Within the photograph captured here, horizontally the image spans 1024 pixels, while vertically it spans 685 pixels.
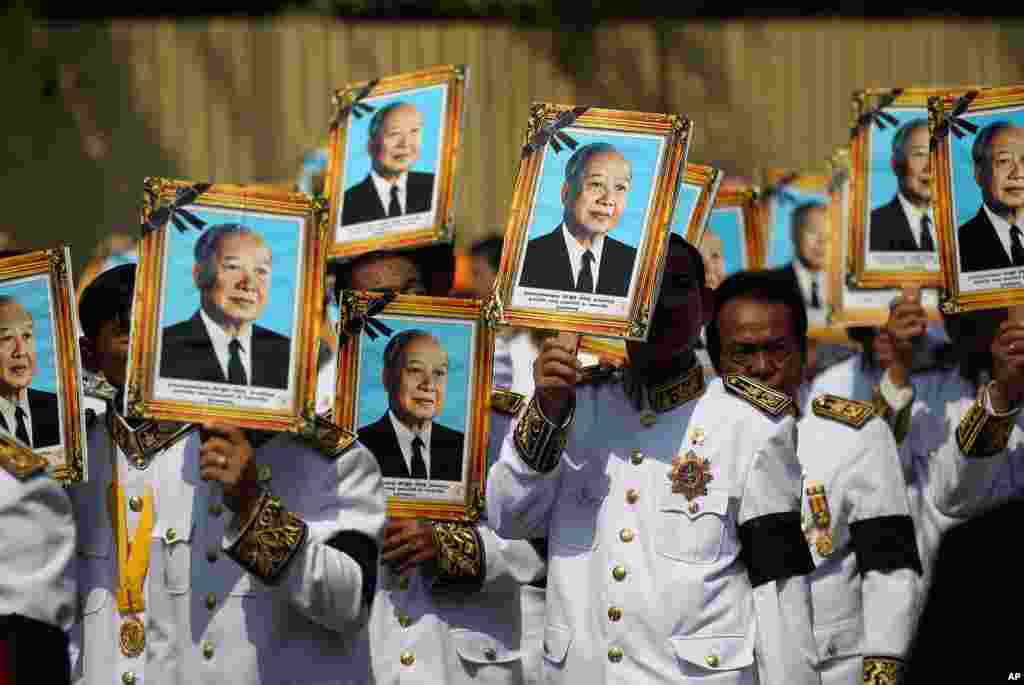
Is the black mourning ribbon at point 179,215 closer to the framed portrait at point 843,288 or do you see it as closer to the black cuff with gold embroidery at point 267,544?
the black cuff with gold embroidery at point 267,544

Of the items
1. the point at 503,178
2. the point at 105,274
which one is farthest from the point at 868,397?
the point at 503,178

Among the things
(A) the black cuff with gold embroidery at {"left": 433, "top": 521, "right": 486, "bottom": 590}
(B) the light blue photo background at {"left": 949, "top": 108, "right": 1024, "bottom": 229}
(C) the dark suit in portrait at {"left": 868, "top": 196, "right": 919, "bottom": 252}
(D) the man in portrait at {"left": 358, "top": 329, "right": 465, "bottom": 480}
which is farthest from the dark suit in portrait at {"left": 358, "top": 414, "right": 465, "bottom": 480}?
(C) the dark suit in portrait at {"left": 868, "top": 196, "right": 919, "bottom": 252}

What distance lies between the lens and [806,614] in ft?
15.2

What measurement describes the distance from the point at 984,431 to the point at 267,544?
2265mm

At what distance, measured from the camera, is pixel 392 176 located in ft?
20.0

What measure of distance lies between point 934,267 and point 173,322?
10.8 feet

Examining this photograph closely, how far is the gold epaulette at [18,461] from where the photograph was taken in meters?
4.12

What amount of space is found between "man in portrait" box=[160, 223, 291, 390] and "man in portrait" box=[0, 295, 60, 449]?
0.44m

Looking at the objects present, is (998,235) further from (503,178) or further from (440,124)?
(503,178)

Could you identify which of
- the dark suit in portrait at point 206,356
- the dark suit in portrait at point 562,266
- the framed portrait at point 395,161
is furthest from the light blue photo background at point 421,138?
the dark suit in portrait at point 206,356

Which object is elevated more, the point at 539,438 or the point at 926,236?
the point at 926,236

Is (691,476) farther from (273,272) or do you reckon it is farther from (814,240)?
(814,240)

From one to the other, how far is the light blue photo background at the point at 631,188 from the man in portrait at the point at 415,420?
64 cm

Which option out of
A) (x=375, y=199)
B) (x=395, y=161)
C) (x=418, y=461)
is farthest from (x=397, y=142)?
(x=418, y=461)
